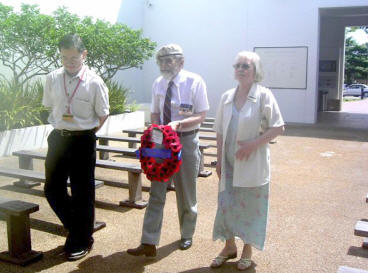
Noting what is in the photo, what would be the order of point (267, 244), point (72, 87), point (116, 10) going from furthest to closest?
point (116, 10) < point (267, 244) < point (72, 87)

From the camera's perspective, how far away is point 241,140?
3285mm

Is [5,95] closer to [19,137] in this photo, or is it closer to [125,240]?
[19,137]

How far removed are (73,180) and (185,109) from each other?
112 cm

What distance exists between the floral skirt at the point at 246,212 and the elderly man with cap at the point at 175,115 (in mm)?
437

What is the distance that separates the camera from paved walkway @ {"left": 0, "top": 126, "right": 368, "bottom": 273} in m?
3.58

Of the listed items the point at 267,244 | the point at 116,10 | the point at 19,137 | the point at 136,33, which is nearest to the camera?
the point at 267,244

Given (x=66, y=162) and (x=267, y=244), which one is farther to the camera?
(x=267, y=244)

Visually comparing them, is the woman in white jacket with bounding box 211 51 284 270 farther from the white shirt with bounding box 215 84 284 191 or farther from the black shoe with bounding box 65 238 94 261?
the black shoe with bounding box 65 238 94 261

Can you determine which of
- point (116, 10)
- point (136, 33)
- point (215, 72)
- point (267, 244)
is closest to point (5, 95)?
point (136, 33)

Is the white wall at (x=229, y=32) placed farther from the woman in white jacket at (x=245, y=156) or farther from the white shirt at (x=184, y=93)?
the woman in white jacket at (x=245, y=156)

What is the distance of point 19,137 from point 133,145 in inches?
83.9

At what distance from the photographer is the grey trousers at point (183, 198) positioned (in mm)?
3631

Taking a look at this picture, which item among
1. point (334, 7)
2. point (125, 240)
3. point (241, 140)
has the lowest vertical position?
point (125, 240)

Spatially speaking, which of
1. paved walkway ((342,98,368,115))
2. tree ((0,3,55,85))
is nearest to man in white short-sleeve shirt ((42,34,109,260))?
tree ((0,3,55,85))
